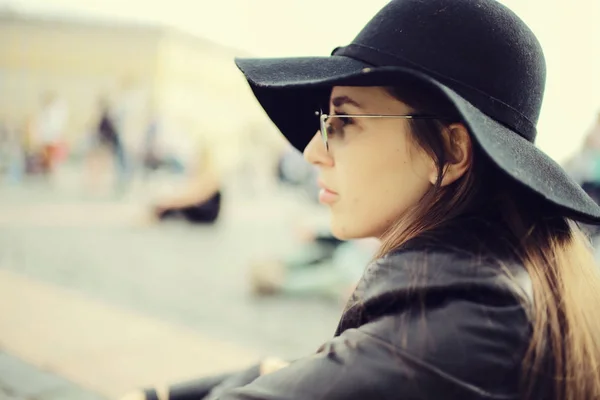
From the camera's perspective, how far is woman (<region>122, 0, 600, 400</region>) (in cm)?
84

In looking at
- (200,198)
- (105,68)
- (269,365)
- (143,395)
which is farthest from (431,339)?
(105,68)

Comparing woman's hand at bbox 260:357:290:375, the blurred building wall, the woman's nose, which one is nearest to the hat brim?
the woman's nose

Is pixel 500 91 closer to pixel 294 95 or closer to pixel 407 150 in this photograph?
pixel 407 150

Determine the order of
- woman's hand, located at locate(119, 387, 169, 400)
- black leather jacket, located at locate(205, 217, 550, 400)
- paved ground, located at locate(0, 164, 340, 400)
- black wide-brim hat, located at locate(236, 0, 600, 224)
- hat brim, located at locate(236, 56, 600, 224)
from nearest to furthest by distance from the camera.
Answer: black leather jacket, located at locate(205, 217, 550, 400) < hat brim, located at locate(236, 56, 600, 224) < black wide-brim hat, located at locate(236, 0, 600, 224) < woman's hand, located at locate(119, 387, 169, 400) < paved ground, located at locate(0, 164, 340, 400)

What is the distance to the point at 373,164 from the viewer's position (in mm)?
1217

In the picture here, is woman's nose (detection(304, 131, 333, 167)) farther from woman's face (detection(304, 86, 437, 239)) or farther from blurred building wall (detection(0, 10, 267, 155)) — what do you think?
blurred building wall (detection(0, 10, 267, 155))

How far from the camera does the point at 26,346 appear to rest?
3.07 metres

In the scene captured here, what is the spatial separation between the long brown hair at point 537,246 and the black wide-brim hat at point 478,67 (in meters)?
0.05

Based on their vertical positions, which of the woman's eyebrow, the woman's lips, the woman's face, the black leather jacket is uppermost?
the woman's eyebrow

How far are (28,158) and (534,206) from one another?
41.4 feet

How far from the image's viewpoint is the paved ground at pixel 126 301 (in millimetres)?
2969

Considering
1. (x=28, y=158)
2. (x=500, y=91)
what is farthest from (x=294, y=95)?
(x=28, y=158)

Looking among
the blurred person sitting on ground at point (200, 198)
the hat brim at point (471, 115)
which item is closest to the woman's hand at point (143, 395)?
the hat brim at point (471, 115)

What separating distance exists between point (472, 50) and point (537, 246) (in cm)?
38
